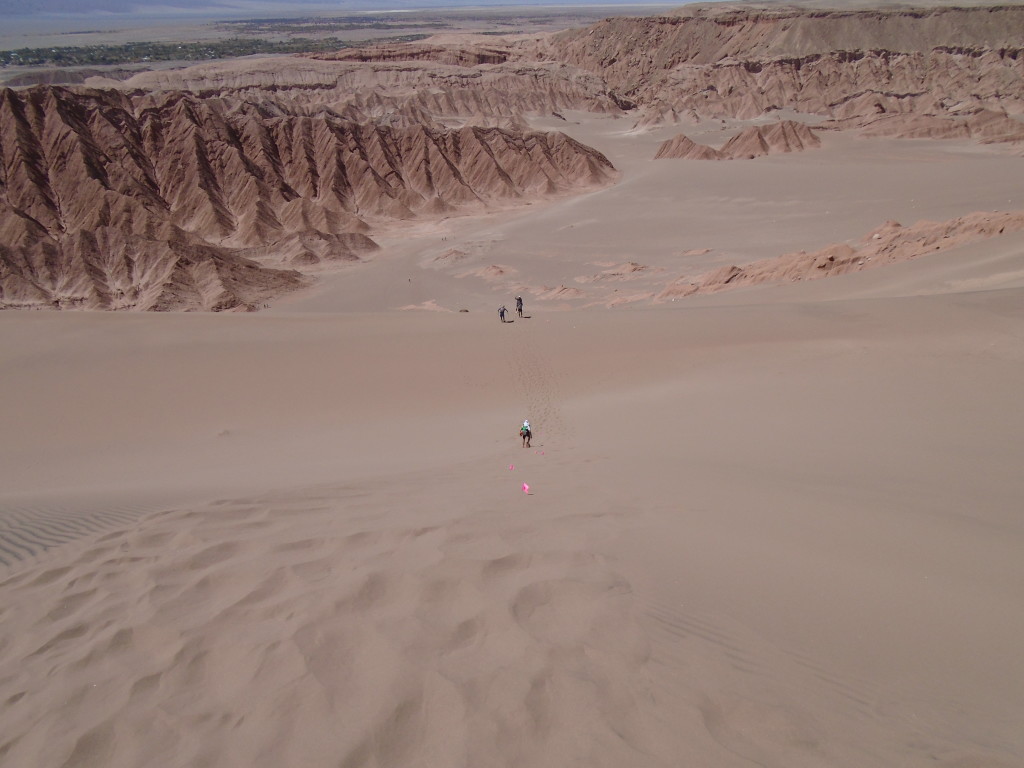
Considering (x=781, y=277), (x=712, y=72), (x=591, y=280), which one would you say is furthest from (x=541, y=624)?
(x=712, y=72)

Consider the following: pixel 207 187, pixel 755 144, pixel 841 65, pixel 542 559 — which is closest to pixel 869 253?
pixel 542 559

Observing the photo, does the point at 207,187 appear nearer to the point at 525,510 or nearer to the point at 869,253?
the point at 869,253

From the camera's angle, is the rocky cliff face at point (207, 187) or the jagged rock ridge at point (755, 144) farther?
the jagged rock ridge at point (755, 144)

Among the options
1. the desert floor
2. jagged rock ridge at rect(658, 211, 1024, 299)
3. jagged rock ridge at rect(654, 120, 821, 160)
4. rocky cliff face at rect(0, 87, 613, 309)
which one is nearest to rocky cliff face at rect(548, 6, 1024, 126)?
jagged rock ridge at rect(654, 120, 821, 160)

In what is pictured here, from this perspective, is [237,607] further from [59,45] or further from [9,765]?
[59,45]

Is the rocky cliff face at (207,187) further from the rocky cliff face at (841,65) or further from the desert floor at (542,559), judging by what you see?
the rocky cliff face at (841,65)

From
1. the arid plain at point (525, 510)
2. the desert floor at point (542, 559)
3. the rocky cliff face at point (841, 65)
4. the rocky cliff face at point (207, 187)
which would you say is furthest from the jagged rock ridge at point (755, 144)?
the desert floor at point (542, 559)
